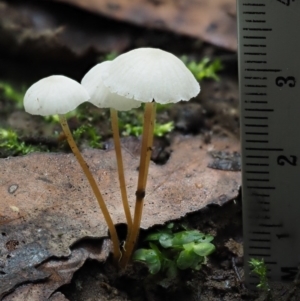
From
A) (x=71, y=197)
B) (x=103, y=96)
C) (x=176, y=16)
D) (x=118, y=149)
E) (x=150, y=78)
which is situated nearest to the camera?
(x=150, y=78)

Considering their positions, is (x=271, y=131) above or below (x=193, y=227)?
above

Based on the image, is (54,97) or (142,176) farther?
(142,176)

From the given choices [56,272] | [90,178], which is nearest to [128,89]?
[90,178]

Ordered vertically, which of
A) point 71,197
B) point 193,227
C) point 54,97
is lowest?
point 193,227

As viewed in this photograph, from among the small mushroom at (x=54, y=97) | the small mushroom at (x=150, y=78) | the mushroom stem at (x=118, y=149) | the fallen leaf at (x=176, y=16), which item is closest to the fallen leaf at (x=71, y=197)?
the mushroom stem at (x=118, y=149)

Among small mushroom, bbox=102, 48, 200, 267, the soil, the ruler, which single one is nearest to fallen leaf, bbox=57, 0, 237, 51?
the soil

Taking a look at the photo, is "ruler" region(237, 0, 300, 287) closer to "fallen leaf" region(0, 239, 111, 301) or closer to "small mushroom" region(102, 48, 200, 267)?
Answer: "small mushroom" region(102, 48, 200, 267)

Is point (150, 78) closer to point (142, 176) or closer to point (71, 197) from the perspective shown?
point (142, 176)
